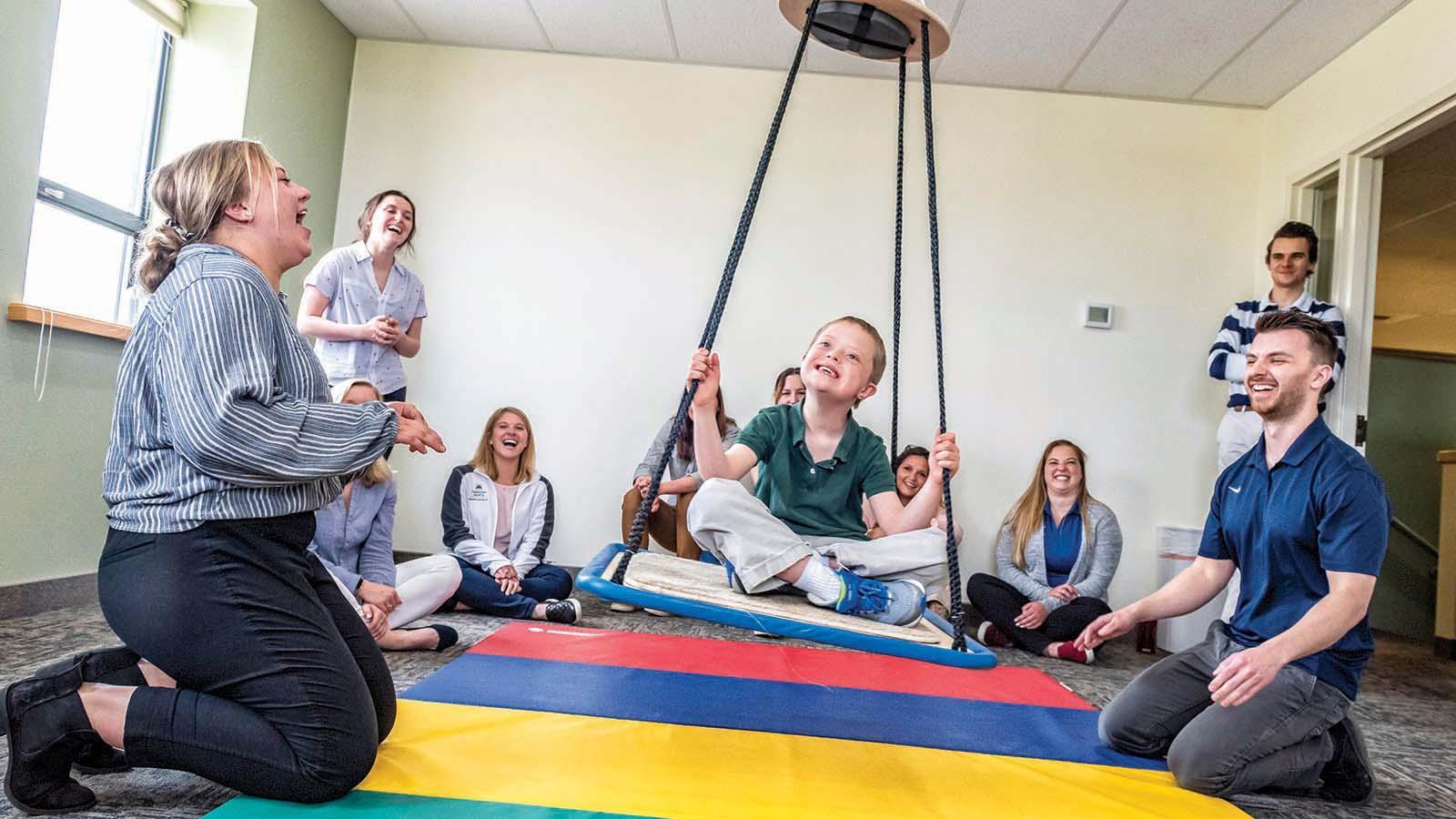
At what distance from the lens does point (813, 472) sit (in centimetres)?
256

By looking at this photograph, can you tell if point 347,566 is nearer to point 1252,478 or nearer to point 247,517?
point 247,517

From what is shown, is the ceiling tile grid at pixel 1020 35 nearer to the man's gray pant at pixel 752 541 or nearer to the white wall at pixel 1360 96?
the white wall at pixel 1360 96

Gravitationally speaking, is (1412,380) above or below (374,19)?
below

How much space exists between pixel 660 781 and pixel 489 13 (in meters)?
3.96

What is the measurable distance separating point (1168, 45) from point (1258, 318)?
1309 millimetres

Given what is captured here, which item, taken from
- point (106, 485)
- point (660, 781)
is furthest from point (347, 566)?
point (660, 781)

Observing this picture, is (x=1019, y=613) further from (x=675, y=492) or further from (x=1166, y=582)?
(x=675, y=492)

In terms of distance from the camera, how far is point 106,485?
1.60 metres

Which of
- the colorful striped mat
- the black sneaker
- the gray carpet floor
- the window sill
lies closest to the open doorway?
the gray carpet floor

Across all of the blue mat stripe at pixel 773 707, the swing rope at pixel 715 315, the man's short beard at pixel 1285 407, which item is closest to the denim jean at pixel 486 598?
the blue mat stripe at pixel 773 707

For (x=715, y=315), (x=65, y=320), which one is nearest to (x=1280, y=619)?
(x=715, y=315)

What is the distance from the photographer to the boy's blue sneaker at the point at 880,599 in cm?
206

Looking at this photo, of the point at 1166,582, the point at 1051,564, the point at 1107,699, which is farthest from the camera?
the point at 1166,582

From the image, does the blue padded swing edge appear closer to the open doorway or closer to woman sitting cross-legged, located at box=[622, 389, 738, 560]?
woman sitting cross-legged, located at box=[622, 389, 738, 560]
